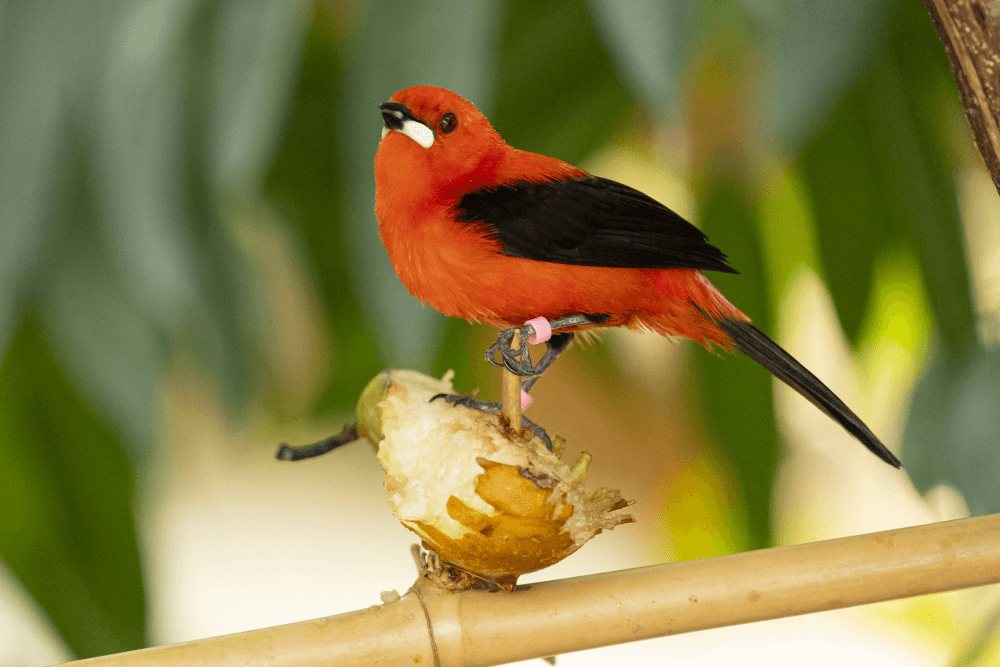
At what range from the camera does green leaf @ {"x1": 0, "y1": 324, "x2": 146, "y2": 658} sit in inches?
29.8

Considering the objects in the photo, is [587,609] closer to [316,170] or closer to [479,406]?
[479,406]

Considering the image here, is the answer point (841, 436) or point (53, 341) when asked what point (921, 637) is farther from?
point (53, 341)

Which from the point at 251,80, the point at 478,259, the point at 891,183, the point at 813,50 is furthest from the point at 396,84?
the point at 891,183

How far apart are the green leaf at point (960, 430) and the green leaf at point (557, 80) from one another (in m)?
0.39

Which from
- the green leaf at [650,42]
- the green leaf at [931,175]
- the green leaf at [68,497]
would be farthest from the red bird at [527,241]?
the green leaf at [68,497]

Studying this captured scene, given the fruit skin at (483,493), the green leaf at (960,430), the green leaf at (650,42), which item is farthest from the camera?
the green leaf at (960,430)

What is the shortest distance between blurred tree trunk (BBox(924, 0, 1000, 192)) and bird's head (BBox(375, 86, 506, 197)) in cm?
27

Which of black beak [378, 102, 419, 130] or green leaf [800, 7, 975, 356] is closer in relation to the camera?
black beak [378, 102, 419, 130]

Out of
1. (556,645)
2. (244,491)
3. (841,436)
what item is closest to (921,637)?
(841,436)

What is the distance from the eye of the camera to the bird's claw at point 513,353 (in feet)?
1.33

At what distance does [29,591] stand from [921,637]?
0.94 meters

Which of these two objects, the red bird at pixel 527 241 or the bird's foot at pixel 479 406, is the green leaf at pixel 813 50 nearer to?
the red bird at pixel 527 241

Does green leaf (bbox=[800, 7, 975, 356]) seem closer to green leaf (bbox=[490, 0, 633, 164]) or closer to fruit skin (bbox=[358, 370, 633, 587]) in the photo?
green leaf (bbox=[490, 0, 633, 164])

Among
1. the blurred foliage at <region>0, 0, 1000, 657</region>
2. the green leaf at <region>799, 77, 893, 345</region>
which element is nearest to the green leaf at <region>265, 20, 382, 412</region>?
the blurred foliage at <region>0, 0, 1000, 657</region>
